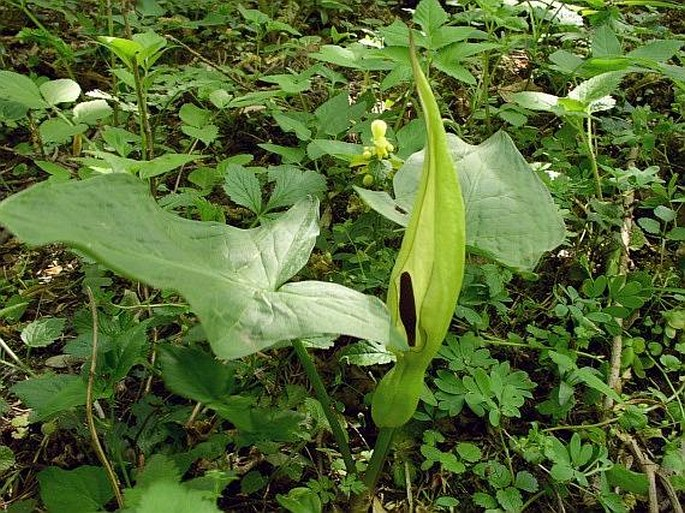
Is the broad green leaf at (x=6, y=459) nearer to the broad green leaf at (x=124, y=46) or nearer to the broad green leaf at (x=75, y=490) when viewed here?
the broad green leaf at (x=75, y=490)

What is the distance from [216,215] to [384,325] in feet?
1.94

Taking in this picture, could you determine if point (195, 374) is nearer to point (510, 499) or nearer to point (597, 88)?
point (510, 499)

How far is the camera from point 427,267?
2.59 ft

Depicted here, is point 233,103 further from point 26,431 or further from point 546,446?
point 546,446

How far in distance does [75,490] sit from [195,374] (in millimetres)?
185

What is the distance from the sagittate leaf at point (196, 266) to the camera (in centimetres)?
60

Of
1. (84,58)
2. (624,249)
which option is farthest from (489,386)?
(84,58)

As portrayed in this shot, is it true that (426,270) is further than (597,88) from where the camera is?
No

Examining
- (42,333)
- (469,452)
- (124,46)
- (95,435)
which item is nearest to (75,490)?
(95,435)

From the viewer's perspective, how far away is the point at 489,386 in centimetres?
104

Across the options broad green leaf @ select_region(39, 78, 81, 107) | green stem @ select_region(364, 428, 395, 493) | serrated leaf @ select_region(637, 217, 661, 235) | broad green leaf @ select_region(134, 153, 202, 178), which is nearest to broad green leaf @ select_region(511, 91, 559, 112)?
serrated leaf @ select_region(637, 217, 661, 235)

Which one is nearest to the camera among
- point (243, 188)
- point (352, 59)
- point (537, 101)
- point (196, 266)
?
point (196, 266)

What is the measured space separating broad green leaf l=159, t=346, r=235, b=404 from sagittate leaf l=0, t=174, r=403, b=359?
136mm

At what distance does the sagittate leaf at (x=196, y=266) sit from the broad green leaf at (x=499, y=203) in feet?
0.58
